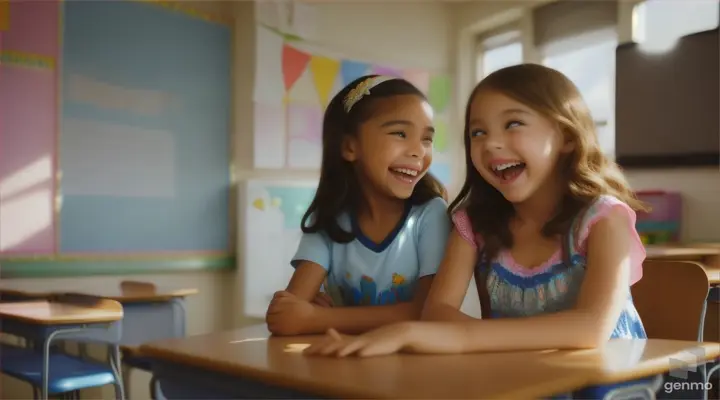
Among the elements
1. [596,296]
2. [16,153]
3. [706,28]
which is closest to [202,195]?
[16,153]

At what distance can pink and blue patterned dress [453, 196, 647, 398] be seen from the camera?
115 centimetres

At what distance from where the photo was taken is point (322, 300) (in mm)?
1328

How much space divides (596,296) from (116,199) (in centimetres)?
330

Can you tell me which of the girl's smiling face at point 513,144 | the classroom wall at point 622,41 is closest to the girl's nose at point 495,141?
the girl's smiling face at point 513,144

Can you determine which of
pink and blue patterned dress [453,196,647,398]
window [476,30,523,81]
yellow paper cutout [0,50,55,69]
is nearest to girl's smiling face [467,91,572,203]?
pink and blue patterned dress [453,196,647,398]

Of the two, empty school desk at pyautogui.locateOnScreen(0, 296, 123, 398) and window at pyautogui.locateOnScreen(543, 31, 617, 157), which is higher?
window at pyautogui.locateOnScreen(543, 31, 617, 157)

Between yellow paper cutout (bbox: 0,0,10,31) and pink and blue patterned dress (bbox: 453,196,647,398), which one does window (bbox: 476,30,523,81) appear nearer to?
yellow paper cutout (bbox: 0,0,10,31)

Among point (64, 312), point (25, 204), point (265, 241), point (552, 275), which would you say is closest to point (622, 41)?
point (265, 241)

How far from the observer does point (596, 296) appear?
3.38 ft

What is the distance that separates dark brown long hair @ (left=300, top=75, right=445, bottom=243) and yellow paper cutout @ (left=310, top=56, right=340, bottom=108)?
10.1ft

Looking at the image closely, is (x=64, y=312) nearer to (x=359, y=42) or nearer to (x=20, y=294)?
(x=20, y=294)

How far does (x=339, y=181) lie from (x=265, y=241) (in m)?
2.80

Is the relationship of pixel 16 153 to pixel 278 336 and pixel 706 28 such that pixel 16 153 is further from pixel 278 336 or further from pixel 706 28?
pixel 706 28

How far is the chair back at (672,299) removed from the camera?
4.84ft
